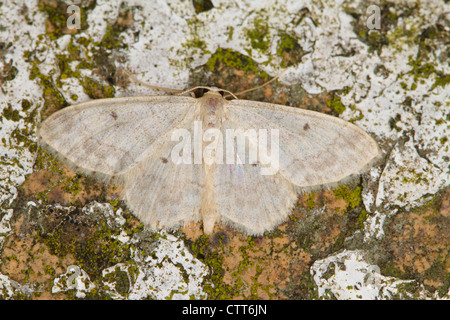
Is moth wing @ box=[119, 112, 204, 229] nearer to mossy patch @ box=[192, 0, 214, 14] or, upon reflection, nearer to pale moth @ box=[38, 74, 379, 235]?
pale moth @ box=[38, 74, 379, 235]

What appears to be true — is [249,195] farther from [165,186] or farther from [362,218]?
[362,218]

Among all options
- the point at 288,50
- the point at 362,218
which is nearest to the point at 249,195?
the point at 362,218

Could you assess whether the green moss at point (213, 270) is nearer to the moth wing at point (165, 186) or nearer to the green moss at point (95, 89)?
the moth wing at point (165, 186)

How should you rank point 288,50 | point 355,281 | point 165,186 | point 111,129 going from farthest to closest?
1. point 288,50
2. point 355,281
3. point 165,186
4. point 111,129

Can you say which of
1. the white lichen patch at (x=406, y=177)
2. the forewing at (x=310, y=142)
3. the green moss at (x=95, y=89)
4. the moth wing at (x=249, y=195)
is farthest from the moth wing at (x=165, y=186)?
the white lichen patch at (x=406, y=177)

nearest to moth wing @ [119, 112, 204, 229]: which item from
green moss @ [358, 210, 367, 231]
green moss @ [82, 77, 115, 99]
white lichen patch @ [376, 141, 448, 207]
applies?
green moss @ [82, 77, 115, 99]

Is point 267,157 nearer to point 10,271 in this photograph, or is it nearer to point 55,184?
point 55,184

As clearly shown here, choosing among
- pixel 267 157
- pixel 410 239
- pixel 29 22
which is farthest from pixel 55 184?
pixel 410 239
